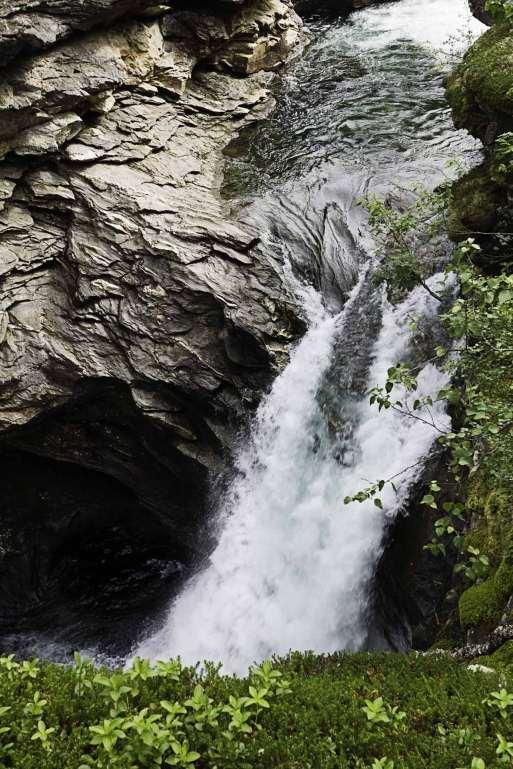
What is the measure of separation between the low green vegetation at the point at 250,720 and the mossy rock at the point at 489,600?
178cm

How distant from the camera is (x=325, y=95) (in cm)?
2012

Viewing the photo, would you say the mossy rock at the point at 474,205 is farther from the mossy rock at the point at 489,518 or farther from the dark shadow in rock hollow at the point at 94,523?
the dark shadow in rock hollow at the point at 94,523

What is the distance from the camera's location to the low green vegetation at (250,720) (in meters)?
4.09

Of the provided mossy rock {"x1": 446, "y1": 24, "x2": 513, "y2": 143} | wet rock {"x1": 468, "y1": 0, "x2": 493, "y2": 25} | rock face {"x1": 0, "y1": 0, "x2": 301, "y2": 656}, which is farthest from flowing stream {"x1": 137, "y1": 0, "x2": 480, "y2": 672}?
wet rock {"x1": 468, "y1": 0, "x2": 493, "y2": 25}

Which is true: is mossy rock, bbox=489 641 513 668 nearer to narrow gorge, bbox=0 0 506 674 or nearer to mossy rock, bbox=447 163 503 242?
narrow gorge, bbox=0 0 506 674

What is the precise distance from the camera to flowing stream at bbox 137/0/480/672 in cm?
1053

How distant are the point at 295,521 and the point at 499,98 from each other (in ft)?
28.0

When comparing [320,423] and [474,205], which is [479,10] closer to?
[474,205]

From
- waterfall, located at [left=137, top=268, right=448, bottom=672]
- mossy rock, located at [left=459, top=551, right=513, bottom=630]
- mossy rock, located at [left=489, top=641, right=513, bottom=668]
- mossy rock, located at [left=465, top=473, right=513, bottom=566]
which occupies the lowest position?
mossy rock, located at [left=489, top=641, right=513, bottom=668]

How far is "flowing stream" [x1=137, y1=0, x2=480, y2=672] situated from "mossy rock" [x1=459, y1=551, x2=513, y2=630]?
1836 mm

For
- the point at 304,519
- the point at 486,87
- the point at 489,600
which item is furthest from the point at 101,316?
the point at 489,600

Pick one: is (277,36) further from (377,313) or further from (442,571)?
(442,571)

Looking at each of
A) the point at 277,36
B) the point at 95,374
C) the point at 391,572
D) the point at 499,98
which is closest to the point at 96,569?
the point at 95,374

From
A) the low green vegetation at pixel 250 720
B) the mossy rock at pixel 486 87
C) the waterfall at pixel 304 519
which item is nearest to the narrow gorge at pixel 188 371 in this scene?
the waterfall at pixel 304 519
